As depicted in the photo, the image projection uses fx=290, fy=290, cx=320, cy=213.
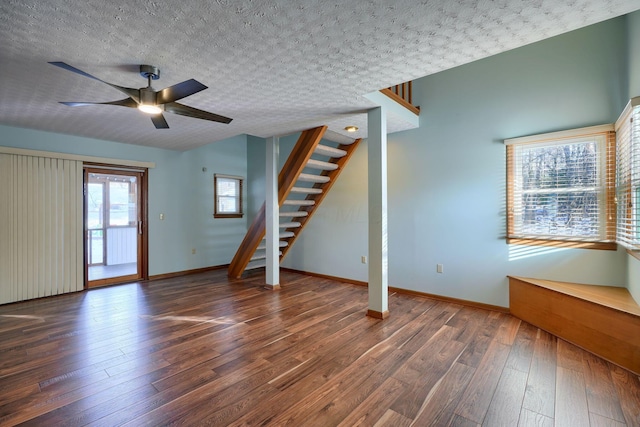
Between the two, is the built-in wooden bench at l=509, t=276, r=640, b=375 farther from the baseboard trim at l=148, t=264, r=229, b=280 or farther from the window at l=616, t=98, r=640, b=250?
the baseboard trim at l=148, t=264, r=229, b=280

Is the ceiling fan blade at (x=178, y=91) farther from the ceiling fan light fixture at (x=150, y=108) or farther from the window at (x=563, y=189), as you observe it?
the window at (x=563, y=189)

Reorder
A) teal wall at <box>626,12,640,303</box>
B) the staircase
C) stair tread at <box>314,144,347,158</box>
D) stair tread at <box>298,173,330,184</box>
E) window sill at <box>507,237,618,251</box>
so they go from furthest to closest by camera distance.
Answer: stair tread at <box>298,173,330,184</box> → stair tread at <box>314,144,347,158</box> → the staircase → window sill at <box>507,237,618,251</box> → teal wall at <box>626,12,640,303</box>

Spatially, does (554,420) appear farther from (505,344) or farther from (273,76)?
(273,76)

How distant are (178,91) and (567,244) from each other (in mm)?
4117

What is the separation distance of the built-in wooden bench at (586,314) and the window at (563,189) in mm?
531

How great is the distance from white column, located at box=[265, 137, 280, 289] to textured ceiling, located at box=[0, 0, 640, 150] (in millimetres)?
1552

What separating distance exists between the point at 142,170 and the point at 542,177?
6.08 metres

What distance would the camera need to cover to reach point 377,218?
3393 mm

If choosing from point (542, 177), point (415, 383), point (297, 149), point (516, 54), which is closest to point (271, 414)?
point (415, 383)

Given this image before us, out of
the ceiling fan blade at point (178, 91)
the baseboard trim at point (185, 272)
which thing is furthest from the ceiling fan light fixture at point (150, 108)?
the baseboard trim at point (185, 272)

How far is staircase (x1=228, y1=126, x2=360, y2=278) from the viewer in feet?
14.0

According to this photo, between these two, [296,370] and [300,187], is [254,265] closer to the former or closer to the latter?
[300,187]

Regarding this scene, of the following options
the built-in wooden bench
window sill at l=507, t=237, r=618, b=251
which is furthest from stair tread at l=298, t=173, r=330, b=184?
the built-in wooden bench

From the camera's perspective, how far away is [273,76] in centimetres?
252
